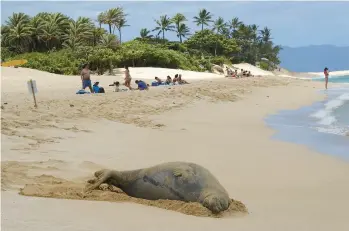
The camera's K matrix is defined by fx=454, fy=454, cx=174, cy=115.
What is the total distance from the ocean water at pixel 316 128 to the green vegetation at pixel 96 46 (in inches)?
880

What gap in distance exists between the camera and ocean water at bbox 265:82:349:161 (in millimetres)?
9953

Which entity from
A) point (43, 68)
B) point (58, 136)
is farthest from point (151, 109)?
point (43, 68)

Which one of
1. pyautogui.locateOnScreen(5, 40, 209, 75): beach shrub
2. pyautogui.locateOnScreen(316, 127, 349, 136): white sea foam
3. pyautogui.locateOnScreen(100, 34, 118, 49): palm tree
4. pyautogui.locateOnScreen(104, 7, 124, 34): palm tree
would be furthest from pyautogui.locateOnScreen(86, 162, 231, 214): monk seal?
pyautogui.locateOnScreen(104, 7, 124, 34): palm tree

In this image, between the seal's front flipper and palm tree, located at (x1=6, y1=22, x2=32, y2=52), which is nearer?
the seal's front flipper

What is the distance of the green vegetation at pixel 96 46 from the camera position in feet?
125

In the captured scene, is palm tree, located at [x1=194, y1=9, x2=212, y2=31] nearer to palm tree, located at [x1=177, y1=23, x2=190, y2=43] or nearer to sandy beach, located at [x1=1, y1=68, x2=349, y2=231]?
palm tree, located at [x1=177, y1=23, x2=190, y2=43]

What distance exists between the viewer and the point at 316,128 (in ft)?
42.7

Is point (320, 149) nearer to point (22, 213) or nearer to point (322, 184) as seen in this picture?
point (322, 184)

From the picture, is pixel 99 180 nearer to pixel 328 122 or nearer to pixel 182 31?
pixel 328 122

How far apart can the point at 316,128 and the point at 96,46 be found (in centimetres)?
3599

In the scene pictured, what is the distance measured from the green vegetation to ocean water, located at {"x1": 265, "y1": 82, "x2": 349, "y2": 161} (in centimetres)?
2234

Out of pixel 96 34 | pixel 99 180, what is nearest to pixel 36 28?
pixel 96 34

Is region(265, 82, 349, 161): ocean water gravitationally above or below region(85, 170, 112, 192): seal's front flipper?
below

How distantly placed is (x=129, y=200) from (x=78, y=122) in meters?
5.56
